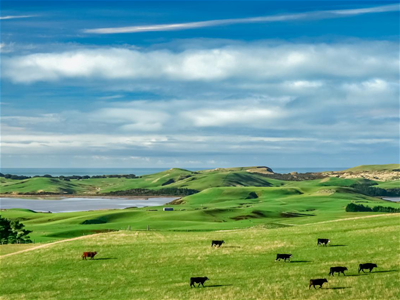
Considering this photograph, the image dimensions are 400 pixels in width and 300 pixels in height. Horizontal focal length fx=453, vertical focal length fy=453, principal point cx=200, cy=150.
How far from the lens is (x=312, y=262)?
134ft

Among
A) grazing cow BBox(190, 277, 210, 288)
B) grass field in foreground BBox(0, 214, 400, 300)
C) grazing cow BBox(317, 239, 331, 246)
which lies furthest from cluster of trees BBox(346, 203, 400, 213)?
grazing cow BBox(190, 277, 210, 288)

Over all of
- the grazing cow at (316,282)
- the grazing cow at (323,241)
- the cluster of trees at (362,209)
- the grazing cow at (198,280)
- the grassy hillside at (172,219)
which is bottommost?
the grassy hillside at (172,219)

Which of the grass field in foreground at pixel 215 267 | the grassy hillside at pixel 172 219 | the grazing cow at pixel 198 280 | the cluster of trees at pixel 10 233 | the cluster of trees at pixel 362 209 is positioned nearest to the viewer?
the grass field in foreground at pixel 215 267

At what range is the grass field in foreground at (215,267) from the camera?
112 feet

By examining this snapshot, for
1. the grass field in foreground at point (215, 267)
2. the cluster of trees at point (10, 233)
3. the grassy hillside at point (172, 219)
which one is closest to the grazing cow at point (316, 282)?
the grass field in foreground at point (215, 267)

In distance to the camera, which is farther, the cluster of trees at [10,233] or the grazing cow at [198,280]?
the cluster of trees at [10,233]

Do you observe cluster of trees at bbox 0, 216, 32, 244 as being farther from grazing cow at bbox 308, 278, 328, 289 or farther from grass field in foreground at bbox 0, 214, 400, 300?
grazing cow at bbox 308, 278, 328, 289

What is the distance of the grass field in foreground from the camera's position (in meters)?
34.2

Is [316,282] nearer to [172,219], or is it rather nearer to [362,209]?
[172,219]

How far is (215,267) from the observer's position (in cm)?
4197

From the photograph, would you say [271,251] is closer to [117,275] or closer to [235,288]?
[235,288]

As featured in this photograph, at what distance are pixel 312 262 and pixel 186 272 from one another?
1139cm

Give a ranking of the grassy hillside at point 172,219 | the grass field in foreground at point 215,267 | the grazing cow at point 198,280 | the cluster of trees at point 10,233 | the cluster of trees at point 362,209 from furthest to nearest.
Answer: the cluster of trees at point 362,209 → the grassy hillside at point 172,219 → the cluster of trees at point 10,233 → the grazing cow at point 198,280 → the grass field in foreground at point 215,267

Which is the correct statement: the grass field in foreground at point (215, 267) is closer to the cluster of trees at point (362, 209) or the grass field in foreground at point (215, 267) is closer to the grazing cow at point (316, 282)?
the grazing cow at point (316, 282)
